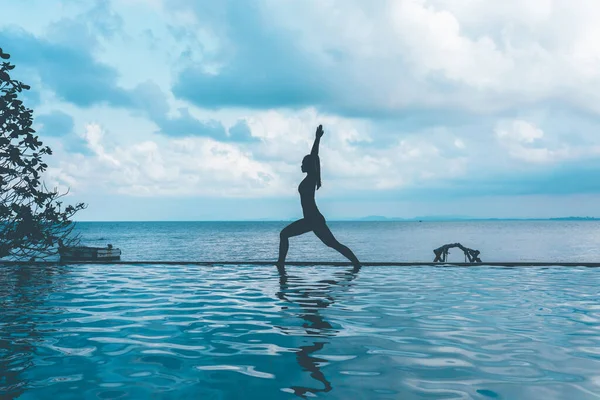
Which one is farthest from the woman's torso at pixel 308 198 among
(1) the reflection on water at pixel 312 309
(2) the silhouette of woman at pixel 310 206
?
(1) the reflection on water at pixel 312 309

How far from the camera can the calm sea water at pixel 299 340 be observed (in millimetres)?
3854

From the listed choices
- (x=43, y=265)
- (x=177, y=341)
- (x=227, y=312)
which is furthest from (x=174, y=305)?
(x=43, y=265)

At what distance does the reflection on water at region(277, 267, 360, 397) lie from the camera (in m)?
4.17

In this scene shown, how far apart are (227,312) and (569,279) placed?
28.4 ft

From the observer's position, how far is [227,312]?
23.3 feet

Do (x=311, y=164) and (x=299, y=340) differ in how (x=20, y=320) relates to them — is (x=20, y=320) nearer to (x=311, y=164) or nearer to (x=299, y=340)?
(x=299, y=340)

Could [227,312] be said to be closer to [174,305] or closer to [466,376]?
[174,305]

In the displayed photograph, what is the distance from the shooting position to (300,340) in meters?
5.34

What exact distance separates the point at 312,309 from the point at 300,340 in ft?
6.41

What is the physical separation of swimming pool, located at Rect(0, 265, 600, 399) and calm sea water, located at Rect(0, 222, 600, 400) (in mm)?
19

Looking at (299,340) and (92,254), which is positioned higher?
(299,340)

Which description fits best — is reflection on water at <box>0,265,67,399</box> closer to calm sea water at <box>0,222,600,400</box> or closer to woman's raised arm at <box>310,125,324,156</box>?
calm sea water at <box>0,222,600,400</box>

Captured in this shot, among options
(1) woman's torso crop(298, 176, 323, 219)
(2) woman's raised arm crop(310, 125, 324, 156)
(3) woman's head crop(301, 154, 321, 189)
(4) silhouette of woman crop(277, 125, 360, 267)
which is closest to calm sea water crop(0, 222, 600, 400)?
(4) silhouette of woman crop(277, 125, 360, 267)

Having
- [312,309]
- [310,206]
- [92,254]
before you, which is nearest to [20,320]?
[312,309]
